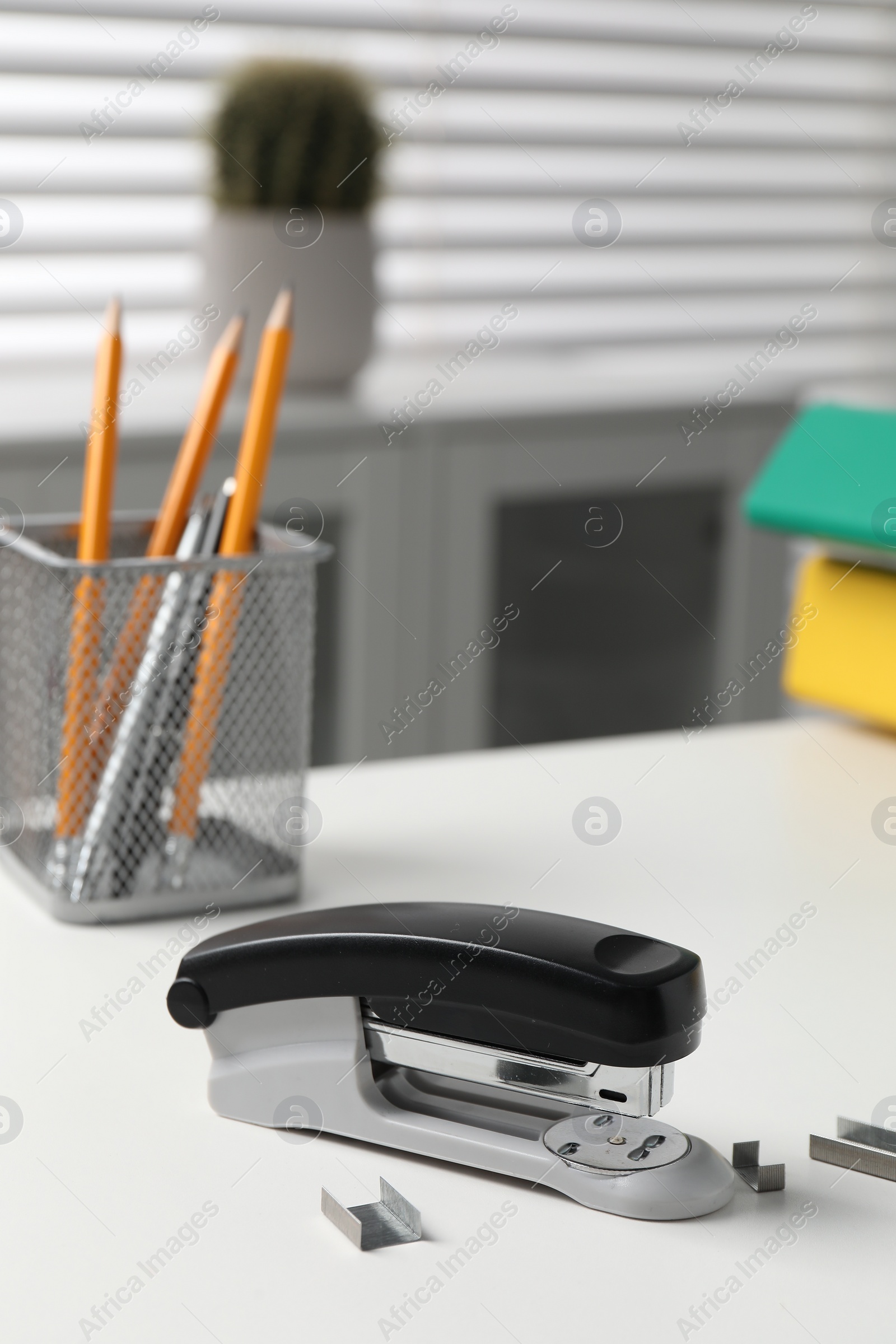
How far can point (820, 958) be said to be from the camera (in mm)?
645

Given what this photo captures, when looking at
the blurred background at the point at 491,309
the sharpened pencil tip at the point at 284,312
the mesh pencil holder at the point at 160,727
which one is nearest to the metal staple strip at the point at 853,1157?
the mesh pencil holder at the point at 160,727

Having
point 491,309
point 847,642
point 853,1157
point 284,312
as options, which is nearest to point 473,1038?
point 853,1157

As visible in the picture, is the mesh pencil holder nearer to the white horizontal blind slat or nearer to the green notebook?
the green notebook

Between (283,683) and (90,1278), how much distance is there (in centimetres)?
34

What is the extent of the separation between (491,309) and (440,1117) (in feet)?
6.02

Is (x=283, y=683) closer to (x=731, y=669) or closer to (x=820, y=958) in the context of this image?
(x=820, y=958)

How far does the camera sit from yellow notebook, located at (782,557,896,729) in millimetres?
945

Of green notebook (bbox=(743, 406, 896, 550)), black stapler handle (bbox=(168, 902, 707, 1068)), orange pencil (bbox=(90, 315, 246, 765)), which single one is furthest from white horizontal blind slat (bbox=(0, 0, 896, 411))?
black stapler handle (bbox=(168, 902, 707, 1068))

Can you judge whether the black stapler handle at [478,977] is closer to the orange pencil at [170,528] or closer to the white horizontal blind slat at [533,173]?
the orange pencil at [170,528]

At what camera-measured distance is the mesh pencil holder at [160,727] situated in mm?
681

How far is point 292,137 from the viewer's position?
1.70 meters

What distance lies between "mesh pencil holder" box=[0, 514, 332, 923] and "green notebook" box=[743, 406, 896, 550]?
0.36 metres

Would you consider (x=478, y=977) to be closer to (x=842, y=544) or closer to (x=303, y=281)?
(x=842, y=544)

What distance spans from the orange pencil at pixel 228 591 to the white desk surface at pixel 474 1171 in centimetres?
6
